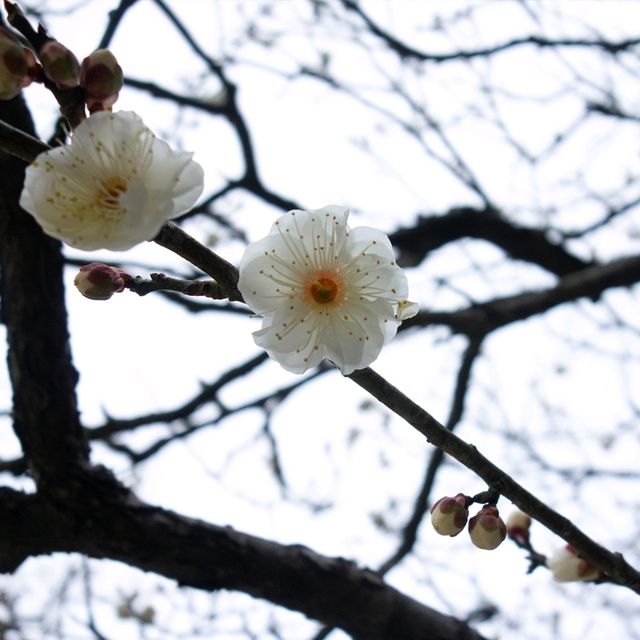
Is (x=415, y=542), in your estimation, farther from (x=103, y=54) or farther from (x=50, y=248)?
(x=103, y=54)

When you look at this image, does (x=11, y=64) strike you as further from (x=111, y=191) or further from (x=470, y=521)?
(x=470, y=521)

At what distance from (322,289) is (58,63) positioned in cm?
56

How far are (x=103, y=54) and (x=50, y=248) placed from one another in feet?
3.67

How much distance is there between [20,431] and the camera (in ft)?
5.88

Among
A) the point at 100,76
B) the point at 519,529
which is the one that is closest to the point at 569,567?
the point at 519,529

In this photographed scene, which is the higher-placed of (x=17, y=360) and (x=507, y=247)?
(x=507, y=247)

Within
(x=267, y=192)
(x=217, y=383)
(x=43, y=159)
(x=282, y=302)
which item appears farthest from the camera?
(x=267, y=192)

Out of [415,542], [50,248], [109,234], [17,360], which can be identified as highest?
[415,542]

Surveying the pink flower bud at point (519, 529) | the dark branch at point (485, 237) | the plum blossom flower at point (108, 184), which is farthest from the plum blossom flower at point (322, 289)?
the dark branch at point (485, 237)

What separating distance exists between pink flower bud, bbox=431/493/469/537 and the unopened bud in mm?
930

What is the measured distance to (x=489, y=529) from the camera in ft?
3.72

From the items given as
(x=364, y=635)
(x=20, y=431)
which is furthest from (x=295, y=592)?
(x=20, y=431)

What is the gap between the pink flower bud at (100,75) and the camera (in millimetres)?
903

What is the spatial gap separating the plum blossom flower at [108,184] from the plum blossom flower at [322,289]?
191 mm
